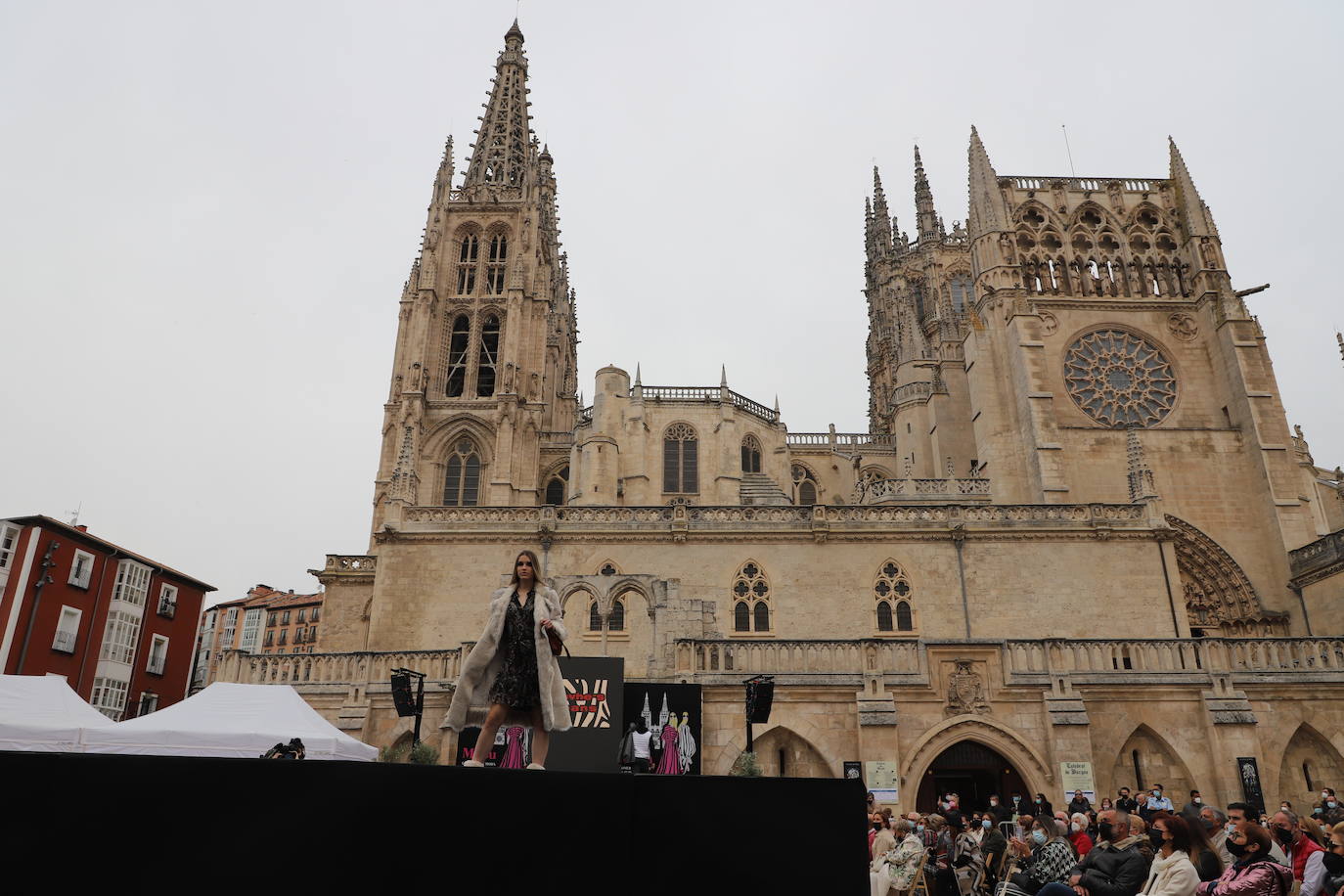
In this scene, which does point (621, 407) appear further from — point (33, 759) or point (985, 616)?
point (33, 759)

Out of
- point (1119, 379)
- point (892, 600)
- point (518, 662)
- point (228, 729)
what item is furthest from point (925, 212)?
point (518, 662)

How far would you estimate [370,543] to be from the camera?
40.4 m

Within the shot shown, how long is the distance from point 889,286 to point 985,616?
39.8 metres

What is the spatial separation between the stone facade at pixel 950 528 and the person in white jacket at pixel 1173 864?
39.1 feet

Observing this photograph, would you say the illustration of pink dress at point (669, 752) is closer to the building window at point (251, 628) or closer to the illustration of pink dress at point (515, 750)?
the illustration of pink dress at point (515, 750)

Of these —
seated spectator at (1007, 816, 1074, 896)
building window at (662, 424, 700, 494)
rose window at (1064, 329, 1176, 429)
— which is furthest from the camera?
building window at (662, 424, 700, 494)

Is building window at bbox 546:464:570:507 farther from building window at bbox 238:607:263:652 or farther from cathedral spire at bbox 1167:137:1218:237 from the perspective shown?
building window at bbox 238:607:263:652

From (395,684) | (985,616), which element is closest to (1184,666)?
(985,616)

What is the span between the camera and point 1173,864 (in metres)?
6.48

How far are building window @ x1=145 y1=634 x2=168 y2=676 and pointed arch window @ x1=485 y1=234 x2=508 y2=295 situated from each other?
75.6 ft

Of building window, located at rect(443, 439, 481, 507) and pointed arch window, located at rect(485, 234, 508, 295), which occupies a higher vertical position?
pointed arch window, located at rect(485, 234, 508, 295)

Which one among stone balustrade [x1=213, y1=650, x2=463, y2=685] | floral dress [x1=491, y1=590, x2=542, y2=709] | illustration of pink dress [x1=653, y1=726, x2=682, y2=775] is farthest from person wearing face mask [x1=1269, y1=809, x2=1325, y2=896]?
stone balustrade [x1=213, y1=650, x2=463, y2=685]

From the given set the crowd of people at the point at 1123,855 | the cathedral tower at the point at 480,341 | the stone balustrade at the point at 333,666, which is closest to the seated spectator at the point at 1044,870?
the crowd of people at the point at 1123,855

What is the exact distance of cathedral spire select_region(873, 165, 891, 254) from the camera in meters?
63.7
